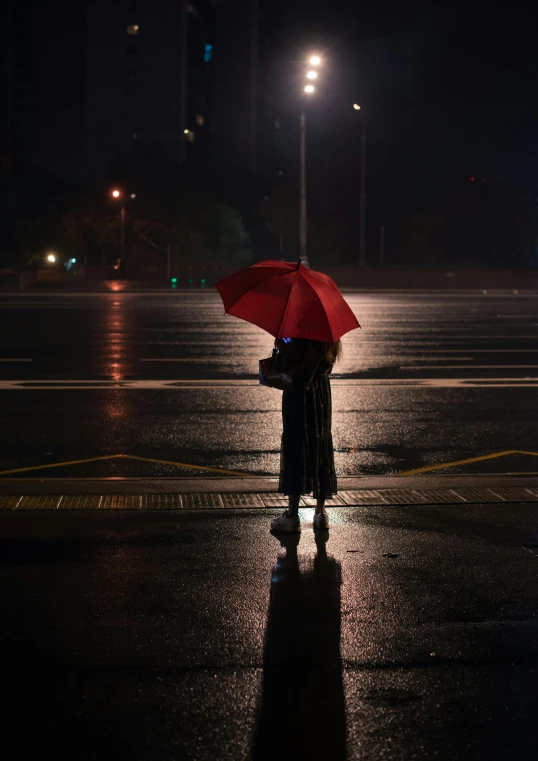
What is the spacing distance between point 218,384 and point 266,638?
10.0 m

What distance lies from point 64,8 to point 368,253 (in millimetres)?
76665

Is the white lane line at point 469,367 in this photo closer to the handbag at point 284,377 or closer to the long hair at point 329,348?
the long hair at point 329,348

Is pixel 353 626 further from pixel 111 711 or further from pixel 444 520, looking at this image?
pixel 444 520

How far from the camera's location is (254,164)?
145500 mm

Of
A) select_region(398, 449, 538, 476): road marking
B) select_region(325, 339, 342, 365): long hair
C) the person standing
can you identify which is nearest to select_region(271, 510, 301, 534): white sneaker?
the person standing

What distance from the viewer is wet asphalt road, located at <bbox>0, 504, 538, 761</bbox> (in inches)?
155

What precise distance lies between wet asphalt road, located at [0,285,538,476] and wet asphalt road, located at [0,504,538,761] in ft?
7.62

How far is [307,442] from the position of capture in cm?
693

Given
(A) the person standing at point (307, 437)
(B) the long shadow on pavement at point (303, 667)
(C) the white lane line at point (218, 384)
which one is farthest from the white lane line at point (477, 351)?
(B) the long shadow on pavement at point (303, 667)

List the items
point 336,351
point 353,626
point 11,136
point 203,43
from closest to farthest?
point 353,626 < point 336,351 < point 203,43 < point 11,136

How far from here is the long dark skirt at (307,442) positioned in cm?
690

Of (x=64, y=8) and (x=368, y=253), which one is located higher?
(x=64, y=8)

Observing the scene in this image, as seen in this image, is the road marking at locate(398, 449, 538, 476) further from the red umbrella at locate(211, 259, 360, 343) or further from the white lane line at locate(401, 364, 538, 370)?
the white lane line at locate(401, 364, 538, 370)

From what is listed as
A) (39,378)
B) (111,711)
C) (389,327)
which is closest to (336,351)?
(111,711)
